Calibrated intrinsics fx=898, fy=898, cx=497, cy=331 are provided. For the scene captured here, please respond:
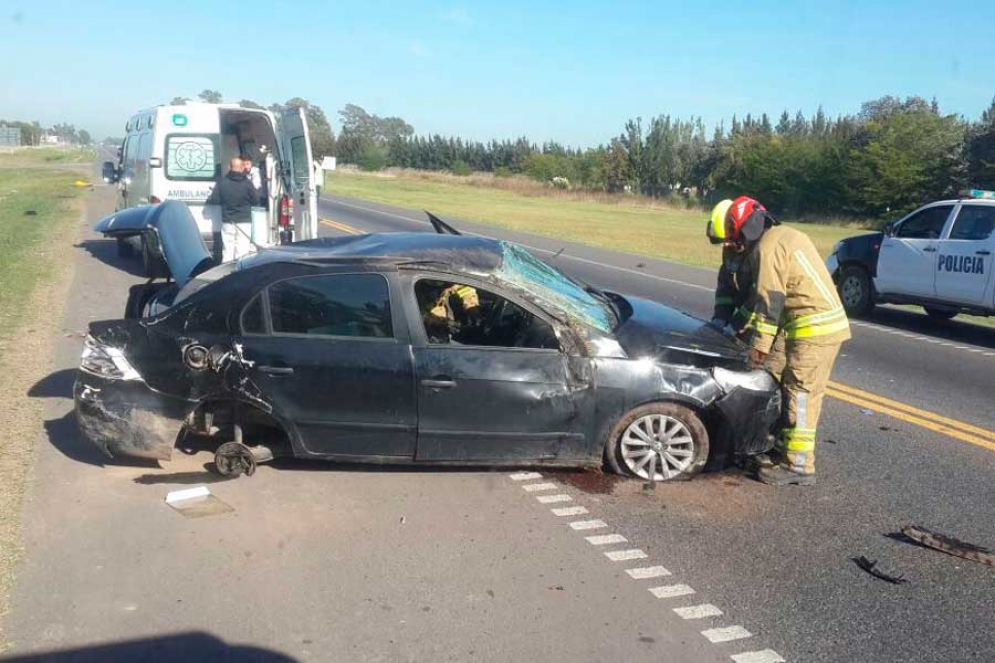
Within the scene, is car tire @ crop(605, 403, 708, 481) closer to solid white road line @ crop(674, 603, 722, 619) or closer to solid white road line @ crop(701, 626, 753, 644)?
solid white road line @ crop(674, 603, 722, 619)

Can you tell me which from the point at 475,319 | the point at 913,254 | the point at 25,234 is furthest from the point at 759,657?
the point at 25,234

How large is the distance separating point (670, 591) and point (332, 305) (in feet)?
8.33

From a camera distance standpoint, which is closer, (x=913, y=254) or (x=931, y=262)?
(x=931, y=262)

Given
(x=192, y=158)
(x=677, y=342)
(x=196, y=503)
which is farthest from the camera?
(x=192, y=158)

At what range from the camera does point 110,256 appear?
51.9 feet

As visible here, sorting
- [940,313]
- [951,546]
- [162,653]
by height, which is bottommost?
[162,653]

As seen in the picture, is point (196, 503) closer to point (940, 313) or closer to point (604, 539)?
point (604, 539)

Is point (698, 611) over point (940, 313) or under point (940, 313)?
under

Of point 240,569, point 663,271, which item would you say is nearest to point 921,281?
point 663,271


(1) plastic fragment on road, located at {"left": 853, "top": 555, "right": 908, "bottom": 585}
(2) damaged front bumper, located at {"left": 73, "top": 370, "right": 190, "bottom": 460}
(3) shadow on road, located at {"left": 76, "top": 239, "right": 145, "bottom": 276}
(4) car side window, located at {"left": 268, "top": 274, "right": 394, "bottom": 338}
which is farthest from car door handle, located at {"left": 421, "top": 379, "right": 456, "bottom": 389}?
(3) shadow on road, located at {"left": 76, "top": 239, "right": 145, "bottom": 276}

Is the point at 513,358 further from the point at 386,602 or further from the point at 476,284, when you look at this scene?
the point at 386,602

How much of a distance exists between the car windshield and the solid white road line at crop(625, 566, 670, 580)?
1628 millimetres

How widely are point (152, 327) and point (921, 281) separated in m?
10.7

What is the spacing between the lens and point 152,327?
17.6ft
